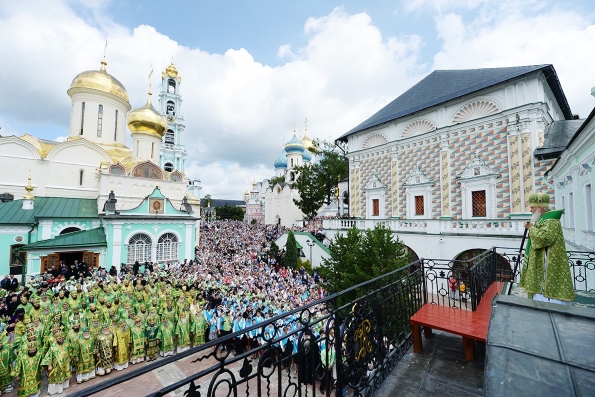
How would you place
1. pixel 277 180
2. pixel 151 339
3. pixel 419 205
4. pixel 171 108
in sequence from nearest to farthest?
pixel 151 339 → pixel 419 205 → pixel 171 108 → pixel 277 180

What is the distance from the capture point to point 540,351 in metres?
1.26

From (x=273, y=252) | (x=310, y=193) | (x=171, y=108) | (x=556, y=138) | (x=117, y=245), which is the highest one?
(x=171, y=108)

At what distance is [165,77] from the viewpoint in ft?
126

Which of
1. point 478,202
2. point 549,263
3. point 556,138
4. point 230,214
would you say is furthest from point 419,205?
point 230,214

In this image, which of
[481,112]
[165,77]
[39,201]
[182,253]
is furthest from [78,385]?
[165,77]

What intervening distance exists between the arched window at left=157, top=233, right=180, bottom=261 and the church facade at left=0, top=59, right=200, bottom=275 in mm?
61

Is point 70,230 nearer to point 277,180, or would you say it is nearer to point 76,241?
point 76,241

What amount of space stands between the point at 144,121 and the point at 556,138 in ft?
92.1

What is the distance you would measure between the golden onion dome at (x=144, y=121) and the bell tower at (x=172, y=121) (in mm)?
13004

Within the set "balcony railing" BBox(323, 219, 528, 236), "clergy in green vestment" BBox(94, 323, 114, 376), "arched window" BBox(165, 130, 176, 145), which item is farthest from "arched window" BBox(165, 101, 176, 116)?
"clergy in green vestment" BBox(94, 323, 114, 376)

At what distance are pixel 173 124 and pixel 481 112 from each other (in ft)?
121

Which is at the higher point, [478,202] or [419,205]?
[478,202]

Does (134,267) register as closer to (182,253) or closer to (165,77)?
(182,253)

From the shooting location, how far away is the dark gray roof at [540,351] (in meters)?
1.04
